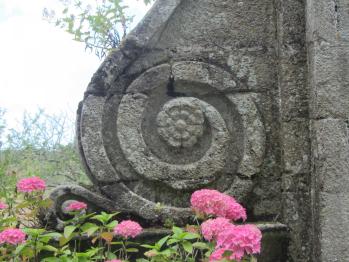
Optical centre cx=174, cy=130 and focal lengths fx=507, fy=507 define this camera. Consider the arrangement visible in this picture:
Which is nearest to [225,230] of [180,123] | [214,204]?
[214,204]

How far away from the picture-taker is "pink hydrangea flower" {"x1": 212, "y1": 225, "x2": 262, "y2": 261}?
162cm

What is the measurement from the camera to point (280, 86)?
276cm

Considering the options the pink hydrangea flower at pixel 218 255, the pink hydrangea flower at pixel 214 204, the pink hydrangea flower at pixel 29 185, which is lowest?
the pink hydrangea flower at pixel 218 255

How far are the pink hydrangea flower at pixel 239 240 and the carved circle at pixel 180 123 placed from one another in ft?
3.62

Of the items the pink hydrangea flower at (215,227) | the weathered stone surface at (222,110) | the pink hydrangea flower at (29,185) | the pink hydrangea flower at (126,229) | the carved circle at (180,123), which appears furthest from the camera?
the carved circle at (180,123)

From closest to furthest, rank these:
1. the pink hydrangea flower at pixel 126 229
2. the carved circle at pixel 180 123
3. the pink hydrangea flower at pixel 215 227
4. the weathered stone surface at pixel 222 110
→ 1. the pink hydrangea flower at pixel 215 227
2. the pink hydrangea flower at pixel 126 229
3. the weathered stone surface at pixel 222 110
4. the carved circle at pixel 180 123

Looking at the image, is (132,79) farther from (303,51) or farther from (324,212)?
(324,212)

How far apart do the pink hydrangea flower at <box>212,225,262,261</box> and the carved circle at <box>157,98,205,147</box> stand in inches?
43.5

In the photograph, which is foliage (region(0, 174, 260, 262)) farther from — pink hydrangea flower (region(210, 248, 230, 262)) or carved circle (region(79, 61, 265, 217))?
carved circle (region(79, 61, 265, 217))

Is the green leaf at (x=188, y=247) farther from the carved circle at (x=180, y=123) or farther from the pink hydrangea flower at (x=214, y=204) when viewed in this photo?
the carved circle at (x=180, y=123)

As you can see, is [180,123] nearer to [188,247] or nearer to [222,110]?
[222,110]

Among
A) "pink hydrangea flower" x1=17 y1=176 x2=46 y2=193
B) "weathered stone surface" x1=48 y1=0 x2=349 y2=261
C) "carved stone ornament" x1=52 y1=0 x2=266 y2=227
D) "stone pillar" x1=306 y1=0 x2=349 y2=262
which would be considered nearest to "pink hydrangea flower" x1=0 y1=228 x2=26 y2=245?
"pink hydrangea flower" x1=17 y1=176 x2=46 y2=193

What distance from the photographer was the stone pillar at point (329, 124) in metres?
2.48

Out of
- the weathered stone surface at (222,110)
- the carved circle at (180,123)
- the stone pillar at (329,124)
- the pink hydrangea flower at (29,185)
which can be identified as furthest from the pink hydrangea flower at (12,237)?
the stone pillar at (329,124)
